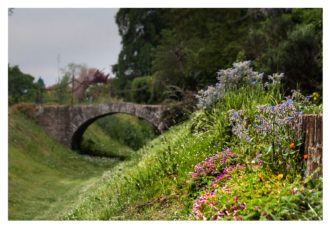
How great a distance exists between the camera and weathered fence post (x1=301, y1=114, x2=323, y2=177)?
4.71 m

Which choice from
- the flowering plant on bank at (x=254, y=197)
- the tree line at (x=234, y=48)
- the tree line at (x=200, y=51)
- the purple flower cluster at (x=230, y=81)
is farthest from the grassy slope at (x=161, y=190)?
the tree line at (x=234, y=48)

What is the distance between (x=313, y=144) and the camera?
4875mm

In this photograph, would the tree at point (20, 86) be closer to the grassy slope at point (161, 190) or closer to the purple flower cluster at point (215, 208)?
the grassy slope at point (161, 190)

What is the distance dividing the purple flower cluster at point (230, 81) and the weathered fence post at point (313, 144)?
10.2 ft

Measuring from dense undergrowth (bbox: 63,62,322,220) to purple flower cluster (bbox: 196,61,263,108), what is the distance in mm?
17

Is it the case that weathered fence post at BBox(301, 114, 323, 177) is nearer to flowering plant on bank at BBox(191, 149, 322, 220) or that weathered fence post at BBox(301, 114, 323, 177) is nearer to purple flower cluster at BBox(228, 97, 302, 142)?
flowering plant on bank at BBox(191, 149, 322, 220)

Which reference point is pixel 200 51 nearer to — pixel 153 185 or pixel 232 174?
pixel 153 185

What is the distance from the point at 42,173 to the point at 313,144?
12.5 m

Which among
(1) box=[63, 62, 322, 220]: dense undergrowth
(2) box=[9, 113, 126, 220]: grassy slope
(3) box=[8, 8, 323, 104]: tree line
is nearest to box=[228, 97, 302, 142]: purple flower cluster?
(1) box=[63, 62, 322, 220]: dense undergrowth

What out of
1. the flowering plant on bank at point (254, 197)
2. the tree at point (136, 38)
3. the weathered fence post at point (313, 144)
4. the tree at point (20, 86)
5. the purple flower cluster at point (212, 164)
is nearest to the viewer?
the flowering plant on bank at point (254, 197)

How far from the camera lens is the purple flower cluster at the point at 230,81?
26.5 ft

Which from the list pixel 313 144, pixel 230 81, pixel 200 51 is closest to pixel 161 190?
pixel 313 144

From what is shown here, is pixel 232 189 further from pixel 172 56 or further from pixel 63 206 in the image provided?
pixel 172 56

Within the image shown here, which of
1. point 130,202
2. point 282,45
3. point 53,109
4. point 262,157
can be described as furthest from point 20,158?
point 262,157
